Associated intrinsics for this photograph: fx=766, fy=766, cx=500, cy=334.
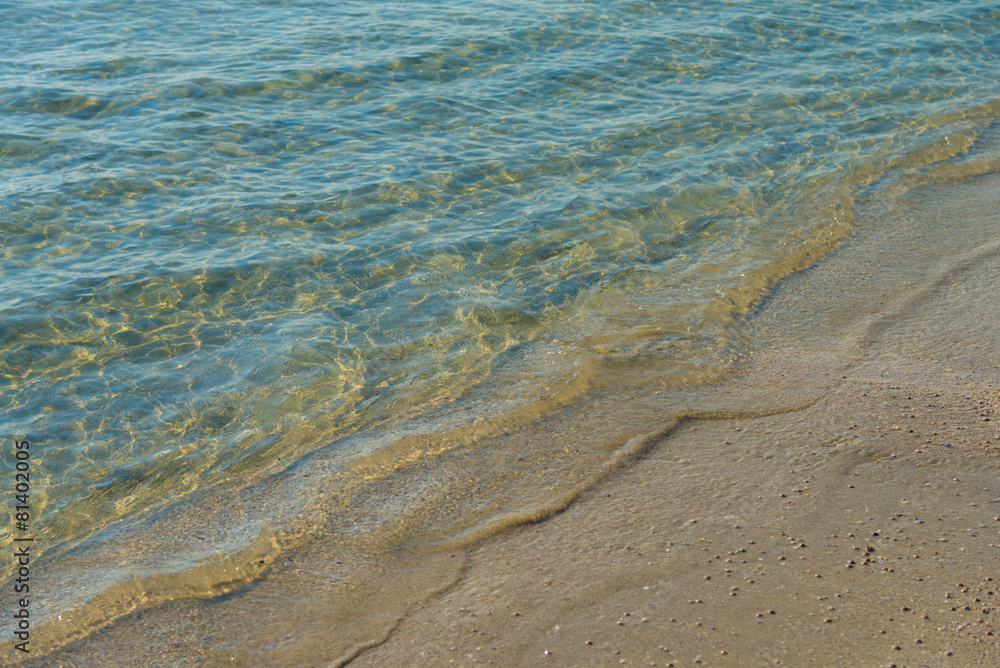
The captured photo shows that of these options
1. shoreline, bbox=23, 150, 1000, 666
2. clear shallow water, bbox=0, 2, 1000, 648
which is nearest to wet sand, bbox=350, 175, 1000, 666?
shoreline, bbox=23, 150, 1000, 666

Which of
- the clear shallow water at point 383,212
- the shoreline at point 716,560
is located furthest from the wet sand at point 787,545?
the clear shallow water at point 383,212

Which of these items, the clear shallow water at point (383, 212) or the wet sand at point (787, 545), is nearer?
the wet sand at point (787, 545)

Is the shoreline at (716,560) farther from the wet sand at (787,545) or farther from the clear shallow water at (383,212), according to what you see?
the clear shallow water at (383,212)

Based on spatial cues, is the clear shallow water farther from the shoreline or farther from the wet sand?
the wet sand

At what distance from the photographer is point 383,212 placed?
8.52 metres

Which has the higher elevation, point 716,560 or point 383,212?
point 383,212

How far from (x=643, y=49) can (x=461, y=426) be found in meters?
9.74

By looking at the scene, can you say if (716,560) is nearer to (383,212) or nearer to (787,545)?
(787,545)

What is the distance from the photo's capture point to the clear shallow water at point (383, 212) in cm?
566

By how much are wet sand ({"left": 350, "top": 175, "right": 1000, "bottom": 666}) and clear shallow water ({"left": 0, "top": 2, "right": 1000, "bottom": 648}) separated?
0.68 metres

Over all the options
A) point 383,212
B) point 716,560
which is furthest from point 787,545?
point 383,212

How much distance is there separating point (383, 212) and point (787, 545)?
5.76 meters

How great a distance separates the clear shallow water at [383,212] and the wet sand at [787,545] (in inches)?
26.8

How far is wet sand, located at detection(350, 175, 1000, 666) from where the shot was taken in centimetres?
371
